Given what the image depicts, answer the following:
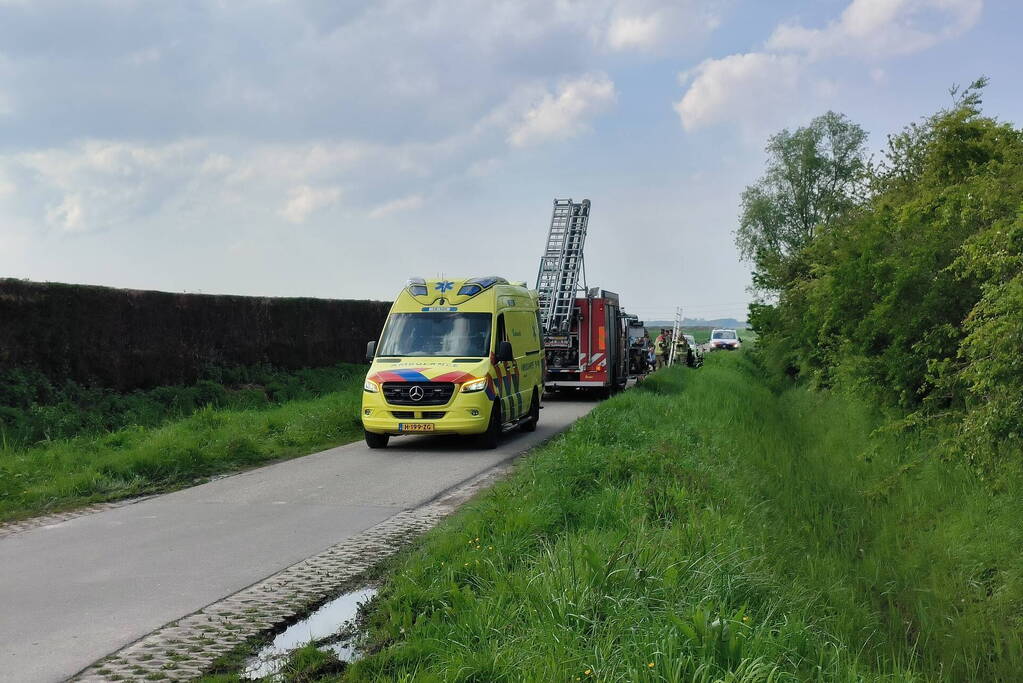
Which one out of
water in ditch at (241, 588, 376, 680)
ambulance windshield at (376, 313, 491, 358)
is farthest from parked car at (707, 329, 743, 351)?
water in ditch at (241, 588, 376, 680)

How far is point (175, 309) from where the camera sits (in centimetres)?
1986

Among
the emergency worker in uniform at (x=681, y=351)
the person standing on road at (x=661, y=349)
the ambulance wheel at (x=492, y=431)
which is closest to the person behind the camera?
the ambulance wheel at (x=492, y=431)

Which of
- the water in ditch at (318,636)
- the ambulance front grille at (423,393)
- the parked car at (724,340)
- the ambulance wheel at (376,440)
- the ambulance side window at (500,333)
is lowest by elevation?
the water in ditch at (318,636)

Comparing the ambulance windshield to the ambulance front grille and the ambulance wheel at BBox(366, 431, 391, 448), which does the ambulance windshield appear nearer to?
the ambulance front grille

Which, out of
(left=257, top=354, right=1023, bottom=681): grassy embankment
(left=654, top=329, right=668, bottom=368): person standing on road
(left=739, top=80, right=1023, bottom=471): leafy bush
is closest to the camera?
(left=257, top=354, right=1023, bottom=681): grassy embankment

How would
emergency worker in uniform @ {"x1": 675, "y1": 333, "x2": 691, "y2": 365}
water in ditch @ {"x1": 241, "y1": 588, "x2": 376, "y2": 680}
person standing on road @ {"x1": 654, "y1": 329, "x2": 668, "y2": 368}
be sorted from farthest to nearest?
1. emergency worker in uniform @ {"x1": 675, "y1": 333, "x2": 691, "y2": 365}
2. person standing on road @ {"x1": 654, "y1": 329, "x2": 668, "y2": 368}
3. water in ditch @ {"x1": 241, "y1": 588, "x2": 376, "y2": 680}

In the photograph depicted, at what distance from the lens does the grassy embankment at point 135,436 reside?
34.9 feet

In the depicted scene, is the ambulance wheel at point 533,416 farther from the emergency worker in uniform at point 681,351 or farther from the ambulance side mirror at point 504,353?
the emergency worker in uniform at point 681,351

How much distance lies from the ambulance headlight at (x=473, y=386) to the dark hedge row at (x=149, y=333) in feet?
24.0

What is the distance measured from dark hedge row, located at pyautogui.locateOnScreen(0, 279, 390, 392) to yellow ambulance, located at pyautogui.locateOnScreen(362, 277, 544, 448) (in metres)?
5.61

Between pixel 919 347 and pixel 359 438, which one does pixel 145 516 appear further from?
pixel 919 347

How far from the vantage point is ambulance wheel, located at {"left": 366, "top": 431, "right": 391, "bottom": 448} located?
46.8 feet

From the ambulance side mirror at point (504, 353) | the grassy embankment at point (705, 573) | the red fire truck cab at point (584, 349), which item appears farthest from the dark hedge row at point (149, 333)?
the grassy embankment at point (705, 573)

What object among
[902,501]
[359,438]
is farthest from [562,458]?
[359,438]
